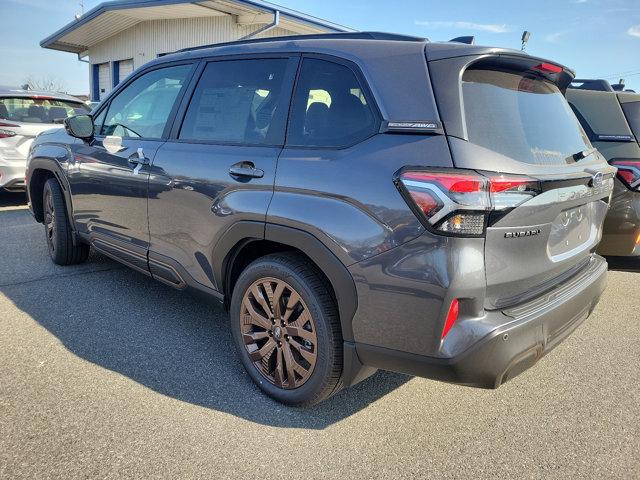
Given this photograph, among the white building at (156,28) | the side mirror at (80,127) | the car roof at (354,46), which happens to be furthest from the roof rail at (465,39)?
the white building at (156,28)

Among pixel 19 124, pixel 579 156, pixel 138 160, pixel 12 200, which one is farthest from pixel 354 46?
pixel 12 200

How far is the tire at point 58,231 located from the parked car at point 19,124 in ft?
8.96

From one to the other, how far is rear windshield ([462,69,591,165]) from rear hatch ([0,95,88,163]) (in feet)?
20.9

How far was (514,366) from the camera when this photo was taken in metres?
2.14

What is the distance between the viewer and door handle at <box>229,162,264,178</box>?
2.59 m

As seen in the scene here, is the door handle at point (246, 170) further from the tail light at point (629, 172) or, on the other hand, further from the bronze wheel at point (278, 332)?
the tail light at point (629, 172)

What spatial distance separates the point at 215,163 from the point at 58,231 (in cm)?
248

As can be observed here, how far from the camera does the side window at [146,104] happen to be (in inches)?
134

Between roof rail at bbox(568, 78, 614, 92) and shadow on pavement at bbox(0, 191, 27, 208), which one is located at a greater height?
roof rail at bbox(568, 78, 614, 92)

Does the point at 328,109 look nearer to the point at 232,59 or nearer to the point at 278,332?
the point at 232,59

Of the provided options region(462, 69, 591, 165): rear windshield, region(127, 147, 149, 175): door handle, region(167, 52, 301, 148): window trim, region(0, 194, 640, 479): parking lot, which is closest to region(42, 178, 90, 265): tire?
region(0, 194, 640, 479): parking lot

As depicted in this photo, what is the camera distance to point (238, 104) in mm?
2969

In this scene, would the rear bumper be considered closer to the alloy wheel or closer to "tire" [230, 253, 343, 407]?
"tire" [230, 253, 343, 407]

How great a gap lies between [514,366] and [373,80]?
1.38m
